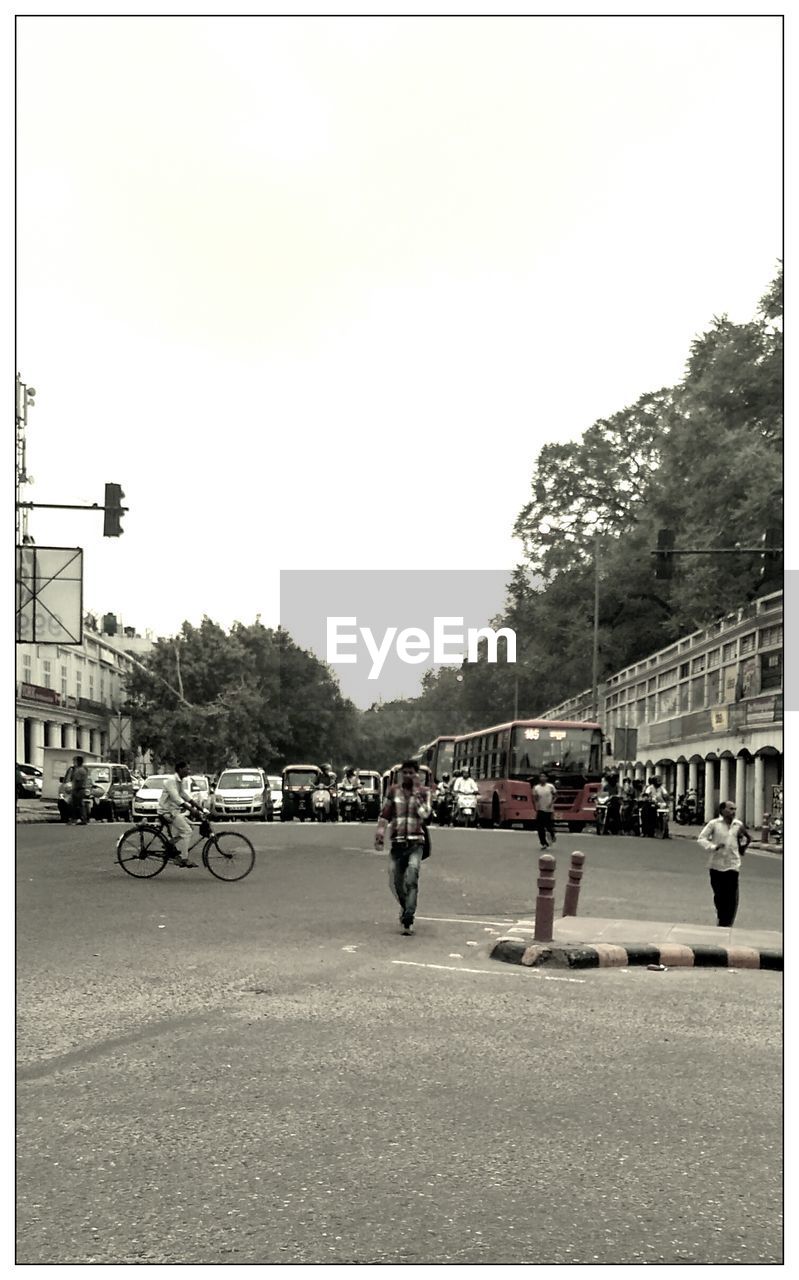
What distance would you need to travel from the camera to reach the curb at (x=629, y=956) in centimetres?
1186

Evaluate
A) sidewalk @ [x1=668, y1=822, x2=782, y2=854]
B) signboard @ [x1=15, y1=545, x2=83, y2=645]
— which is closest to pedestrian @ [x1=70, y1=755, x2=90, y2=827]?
signboard @ [x1=15, y1=545, x2=83, y2=645]

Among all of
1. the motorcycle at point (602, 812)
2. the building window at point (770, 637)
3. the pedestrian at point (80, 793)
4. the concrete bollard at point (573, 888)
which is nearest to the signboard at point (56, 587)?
the pedestrian at point (80, 793)

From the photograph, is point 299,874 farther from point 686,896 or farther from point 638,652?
point 638,652

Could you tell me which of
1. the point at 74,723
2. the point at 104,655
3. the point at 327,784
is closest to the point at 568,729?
the point at 327,784

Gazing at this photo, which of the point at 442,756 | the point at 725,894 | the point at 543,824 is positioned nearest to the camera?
the point at 725,894

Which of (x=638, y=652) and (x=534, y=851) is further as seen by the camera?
(x=638, y=652)

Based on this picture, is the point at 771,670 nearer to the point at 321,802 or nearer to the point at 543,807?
the point at 321,802

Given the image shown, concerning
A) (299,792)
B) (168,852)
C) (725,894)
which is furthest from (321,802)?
(725,894)

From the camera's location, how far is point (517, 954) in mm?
12039

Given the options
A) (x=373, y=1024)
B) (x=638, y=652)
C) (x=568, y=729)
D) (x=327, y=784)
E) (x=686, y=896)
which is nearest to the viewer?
(x=373, y=1024)

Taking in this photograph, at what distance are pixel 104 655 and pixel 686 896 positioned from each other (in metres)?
70.3

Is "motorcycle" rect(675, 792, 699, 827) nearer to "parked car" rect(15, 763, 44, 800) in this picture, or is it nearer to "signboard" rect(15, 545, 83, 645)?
"parked car" rect(15, 763, 44, 800)

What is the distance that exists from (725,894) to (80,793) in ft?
75.1

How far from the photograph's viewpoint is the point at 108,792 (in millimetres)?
40625
